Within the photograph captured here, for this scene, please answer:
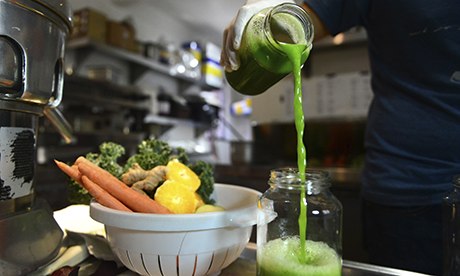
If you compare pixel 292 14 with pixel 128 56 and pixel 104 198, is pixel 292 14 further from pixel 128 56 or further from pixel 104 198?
pixel 128 56

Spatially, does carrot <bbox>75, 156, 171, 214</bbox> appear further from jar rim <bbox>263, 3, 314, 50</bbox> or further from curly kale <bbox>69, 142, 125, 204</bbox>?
jar rim <bbox>263, 3, 314, 50</bbox>

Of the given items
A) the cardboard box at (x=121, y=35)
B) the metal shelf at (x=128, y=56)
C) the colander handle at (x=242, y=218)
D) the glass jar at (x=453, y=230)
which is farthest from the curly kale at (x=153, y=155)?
the cardboard box at (x=121, y=35)

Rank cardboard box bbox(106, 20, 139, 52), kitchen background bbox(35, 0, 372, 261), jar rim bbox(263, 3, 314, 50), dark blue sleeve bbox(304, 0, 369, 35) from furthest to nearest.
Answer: cardboard box bbox(106, 20, 139, 52) < kitchen background bbox(35, 0, 372, 261) < dark blue sleeve bbox(304, 0, 369, 35) < jar rim bbox(263, 3, 314, 50)

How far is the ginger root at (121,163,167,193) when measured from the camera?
0.50 m

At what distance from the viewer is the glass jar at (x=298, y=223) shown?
41 centimetres

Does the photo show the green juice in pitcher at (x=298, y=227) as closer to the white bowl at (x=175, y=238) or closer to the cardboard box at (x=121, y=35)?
the white bowl at (x=175, y=238)

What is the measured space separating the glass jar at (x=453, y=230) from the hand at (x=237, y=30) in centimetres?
38

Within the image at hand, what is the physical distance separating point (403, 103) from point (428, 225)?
28 centimetres

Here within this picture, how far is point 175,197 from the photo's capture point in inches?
18.9

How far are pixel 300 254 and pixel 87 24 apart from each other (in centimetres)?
267

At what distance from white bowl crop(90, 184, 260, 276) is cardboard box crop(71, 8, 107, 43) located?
2.48 m

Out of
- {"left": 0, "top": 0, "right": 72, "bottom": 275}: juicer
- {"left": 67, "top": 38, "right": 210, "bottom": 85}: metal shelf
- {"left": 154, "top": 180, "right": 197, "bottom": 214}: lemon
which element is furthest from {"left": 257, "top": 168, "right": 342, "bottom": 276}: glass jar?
{"left": 67, "top": 38, "right": 210, "bottom": 85}: metal shelf

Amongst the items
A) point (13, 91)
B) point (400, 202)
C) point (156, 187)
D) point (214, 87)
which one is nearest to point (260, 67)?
point (156, 187)

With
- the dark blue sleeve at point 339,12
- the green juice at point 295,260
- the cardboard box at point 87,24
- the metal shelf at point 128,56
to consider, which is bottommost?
the green juice at point 295,260
